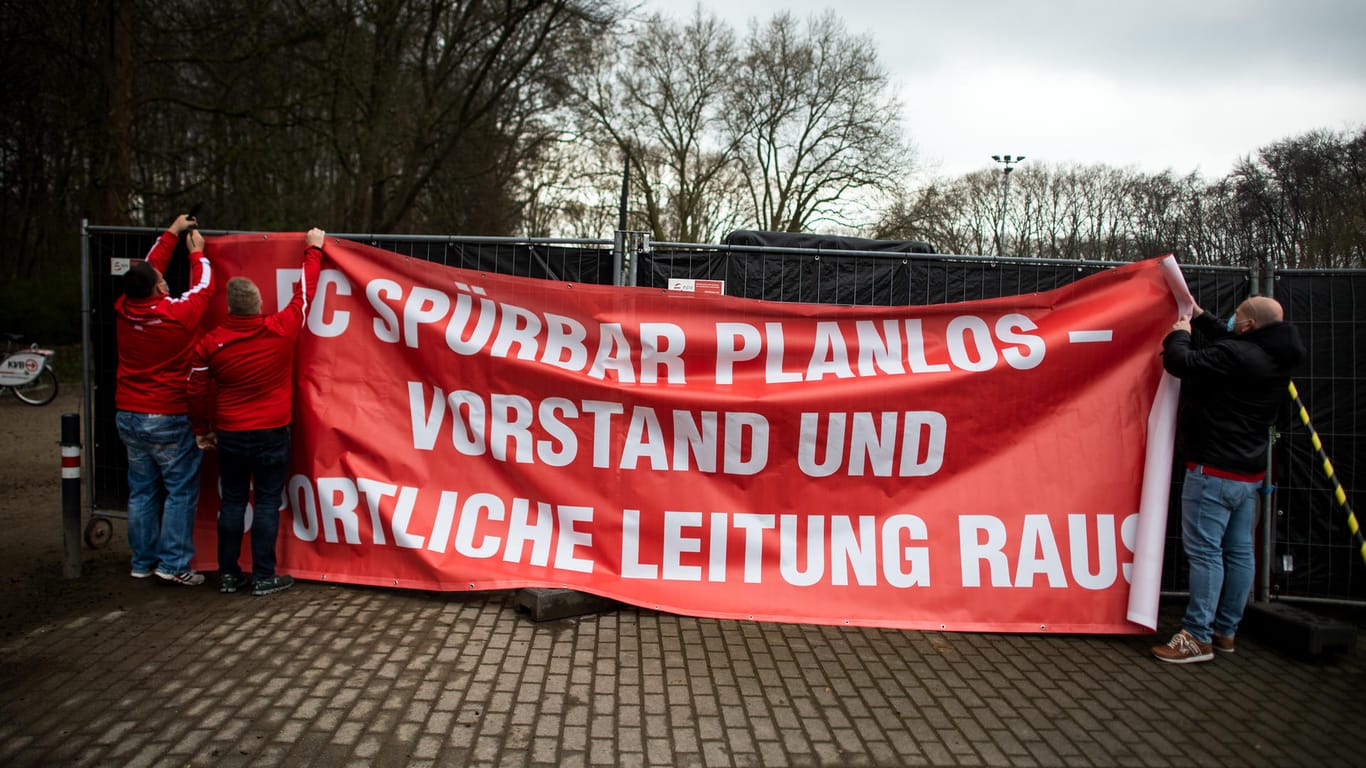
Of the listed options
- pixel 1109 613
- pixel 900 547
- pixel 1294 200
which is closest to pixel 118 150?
pixel 900 547

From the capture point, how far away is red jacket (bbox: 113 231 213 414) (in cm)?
518

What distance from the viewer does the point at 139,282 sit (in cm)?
Result: 512

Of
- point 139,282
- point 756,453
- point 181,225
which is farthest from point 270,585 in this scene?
point 756,453

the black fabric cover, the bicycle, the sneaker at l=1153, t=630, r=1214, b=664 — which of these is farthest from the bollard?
the bicycle

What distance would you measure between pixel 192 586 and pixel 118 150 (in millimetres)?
10614

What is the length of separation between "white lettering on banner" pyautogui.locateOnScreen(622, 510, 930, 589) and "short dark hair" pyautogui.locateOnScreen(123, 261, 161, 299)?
3187 mm

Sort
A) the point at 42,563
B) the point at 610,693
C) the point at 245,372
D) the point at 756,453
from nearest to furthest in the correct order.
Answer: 1. the point at 610,693
2. the point at 245,372
3. the point at 756,453
4. the point at 42,563

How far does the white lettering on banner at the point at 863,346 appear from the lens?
16.7 ft

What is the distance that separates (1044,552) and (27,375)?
1775cm

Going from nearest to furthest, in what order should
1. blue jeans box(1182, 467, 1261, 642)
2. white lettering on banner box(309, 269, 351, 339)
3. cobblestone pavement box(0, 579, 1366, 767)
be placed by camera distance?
cobblestone pavement box(0, 579, 1366, 767)
blue jeans box(1182, 467, 1261, 642)
white lettering on banner box(309, 269, 351, 339)

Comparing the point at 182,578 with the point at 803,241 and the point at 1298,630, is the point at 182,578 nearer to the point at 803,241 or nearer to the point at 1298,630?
the point at 803,241

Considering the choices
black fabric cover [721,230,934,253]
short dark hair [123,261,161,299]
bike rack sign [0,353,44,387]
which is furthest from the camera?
bike rack sign [0,353,44,387]

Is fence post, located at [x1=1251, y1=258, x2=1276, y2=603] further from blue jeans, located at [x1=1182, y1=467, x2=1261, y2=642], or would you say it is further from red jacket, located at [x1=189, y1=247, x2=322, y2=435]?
red jacket, located at [x1=189, y1=247, x2=322, y2=435]

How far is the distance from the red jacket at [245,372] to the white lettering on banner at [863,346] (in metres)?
2.63
